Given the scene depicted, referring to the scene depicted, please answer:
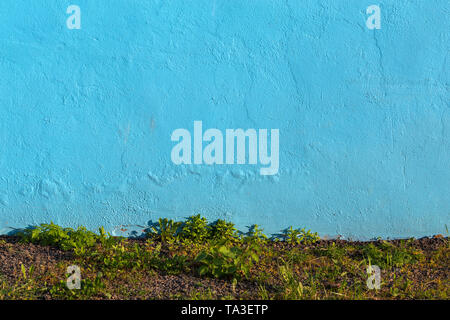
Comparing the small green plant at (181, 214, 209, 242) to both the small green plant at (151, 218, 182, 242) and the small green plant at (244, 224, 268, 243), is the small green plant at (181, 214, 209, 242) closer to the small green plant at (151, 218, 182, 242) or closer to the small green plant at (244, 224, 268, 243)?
the small green plant at (151, 218, 182, 242)

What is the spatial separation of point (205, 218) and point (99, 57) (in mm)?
1754

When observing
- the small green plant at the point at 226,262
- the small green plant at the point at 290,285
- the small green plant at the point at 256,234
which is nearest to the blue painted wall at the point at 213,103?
the small green plant at the point at 256,234

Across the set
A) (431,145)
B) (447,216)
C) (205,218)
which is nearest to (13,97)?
(205,218)

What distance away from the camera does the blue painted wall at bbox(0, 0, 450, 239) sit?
4.38 metres

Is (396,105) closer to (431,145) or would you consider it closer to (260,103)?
(431,145)

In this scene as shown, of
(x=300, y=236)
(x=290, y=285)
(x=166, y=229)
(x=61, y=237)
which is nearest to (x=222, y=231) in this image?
(x=166, y=229)

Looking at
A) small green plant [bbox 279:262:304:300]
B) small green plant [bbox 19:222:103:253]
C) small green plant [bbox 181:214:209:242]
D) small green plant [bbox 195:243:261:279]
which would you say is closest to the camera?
small green plant [bbox 279:262:304:300]

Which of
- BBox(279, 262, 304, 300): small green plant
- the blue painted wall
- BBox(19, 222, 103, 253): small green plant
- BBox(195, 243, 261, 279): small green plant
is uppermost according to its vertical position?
the blue painted wall

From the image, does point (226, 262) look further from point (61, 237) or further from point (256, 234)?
point (61, 237)

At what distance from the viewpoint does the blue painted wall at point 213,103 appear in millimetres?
4375

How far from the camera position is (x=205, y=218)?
4.41m

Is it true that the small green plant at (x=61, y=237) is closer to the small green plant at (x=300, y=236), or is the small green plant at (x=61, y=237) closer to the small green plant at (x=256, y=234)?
the small green plant at (x=256, y=234)

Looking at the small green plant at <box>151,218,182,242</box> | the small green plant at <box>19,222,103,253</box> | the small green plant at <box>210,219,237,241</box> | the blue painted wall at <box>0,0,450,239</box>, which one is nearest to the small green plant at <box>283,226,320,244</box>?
the blue painted wall at <box>0,0,450,239</box>

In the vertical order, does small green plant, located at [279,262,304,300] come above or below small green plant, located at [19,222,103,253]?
below
